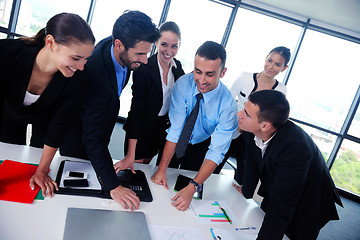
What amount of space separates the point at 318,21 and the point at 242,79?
8.93 ft

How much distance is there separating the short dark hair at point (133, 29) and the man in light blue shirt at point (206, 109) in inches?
15.7

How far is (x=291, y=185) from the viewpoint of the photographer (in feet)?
3.72

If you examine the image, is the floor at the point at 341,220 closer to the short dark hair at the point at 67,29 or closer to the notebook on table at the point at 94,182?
the notebook on table at the point at 94,182

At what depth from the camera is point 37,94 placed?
3.88 feet

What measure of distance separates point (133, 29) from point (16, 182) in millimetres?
A: 877

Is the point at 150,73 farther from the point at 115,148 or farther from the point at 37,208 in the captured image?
the point at 115,148

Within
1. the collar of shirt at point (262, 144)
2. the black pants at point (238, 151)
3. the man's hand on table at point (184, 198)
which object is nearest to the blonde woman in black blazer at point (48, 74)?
the man's hand on table at point (184, 198)

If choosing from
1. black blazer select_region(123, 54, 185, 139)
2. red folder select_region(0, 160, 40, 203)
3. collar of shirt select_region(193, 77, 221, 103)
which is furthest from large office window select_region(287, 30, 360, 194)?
red folder select_region(0, 160, 40, 203)

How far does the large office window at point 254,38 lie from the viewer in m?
4.23

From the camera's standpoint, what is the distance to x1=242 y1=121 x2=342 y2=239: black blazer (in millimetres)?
1120

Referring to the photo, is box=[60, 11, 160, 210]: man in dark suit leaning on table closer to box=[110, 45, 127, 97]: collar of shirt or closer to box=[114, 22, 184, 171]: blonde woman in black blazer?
box=[110, 45, 127, 97]: collar of shirt

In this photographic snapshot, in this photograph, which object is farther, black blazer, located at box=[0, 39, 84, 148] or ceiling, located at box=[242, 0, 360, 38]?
ceiling, located at box=[242, 0, 360, 38]

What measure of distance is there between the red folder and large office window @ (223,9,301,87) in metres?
3.62

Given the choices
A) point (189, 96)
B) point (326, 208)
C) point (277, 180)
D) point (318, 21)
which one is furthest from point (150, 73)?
point (318, 21)
